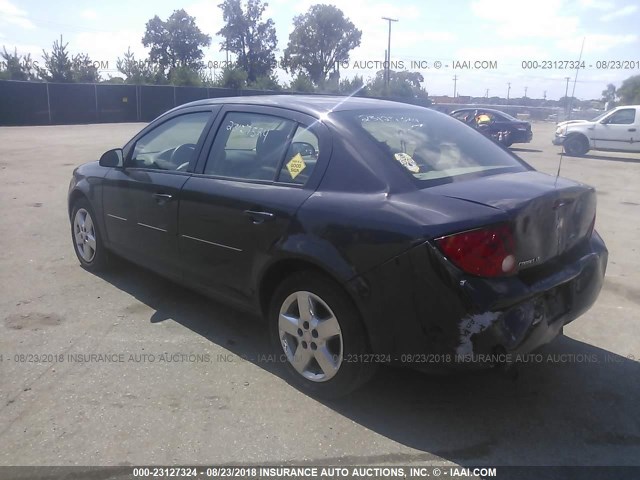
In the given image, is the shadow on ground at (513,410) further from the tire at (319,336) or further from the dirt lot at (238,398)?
the tire at (319,336)

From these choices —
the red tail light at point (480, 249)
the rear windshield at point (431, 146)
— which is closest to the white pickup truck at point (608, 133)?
the rear windshield at point (431, 146)

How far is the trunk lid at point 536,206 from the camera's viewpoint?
2738 millimetres

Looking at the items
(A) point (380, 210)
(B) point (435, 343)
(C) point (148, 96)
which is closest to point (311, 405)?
(B) point (435, 343)

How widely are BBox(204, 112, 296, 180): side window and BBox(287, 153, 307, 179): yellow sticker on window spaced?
10 cm

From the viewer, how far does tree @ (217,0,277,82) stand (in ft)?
194

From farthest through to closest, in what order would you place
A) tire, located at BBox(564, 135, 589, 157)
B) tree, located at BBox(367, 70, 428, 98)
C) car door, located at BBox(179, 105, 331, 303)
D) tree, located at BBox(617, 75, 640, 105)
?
tree, located at BBox(367, 70, 428, 98) < tree, located at BBox(617, 75, 640, 105) < tire, located at BBox(564, 135, 589, 157) < car door, located at BBox(179, 105, 331, 303)

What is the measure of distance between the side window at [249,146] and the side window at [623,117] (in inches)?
666

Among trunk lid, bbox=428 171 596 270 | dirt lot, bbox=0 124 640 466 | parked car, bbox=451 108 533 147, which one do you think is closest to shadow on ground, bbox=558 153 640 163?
parked car, bbox=451 108 533 147

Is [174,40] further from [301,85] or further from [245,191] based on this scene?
[245,191]

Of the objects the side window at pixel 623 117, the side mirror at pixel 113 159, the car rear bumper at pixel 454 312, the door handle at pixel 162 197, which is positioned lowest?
the car rear bumper at pixel 454 312

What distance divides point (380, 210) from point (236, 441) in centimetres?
135

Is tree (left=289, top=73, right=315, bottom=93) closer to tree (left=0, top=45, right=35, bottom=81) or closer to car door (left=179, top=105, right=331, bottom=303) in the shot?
tree (left=0, top=45, right=35, bottom=81)

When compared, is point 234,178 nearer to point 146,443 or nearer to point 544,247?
point 146,443

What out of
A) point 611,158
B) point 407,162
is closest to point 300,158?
point 407,162
